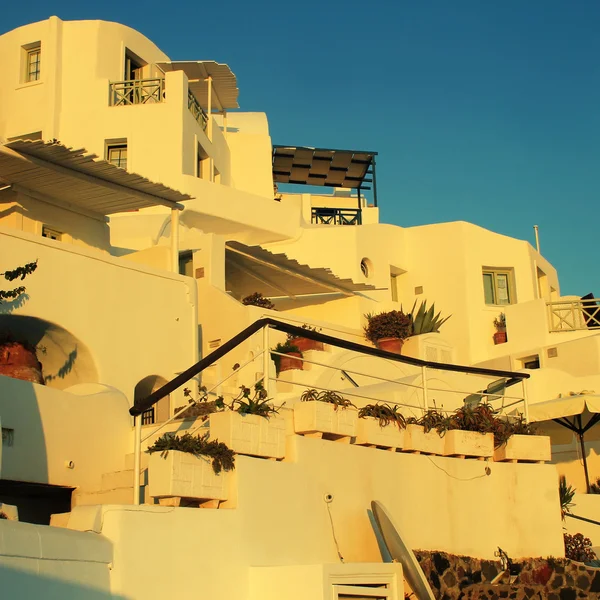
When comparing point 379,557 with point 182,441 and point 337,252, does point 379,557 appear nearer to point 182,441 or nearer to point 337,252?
point 182,441

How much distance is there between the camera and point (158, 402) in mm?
17359

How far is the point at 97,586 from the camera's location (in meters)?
7.84

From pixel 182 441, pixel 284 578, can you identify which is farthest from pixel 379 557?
pixel 182 441

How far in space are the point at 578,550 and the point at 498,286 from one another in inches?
591

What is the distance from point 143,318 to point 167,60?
14.8 m

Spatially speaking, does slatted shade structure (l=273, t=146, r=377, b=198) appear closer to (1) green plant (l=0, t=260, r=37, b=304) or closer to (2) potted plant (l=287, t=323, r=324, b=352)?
(2) potted plant (l=287, t=323, r=324, b=352)

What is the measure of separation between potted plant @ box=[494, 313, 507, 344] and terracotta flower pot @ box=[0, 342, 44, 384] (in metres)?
16.0

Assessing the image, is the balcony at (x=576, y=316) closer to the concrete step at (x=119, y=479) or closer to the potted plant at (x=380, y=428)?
the potted plant at (x=380, y=428)

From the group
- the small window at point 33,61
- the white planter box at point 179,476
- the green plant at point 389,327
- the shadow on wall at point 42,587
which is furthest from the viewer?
the small window at point 33,61

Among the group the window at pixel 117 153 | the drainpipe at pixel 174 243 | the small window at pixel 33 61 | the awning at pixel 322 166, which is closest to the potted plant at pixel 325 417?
the drainpipe at pixel 174 243

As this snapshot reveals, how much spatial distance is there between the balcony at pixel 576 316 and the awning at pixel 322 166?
40.2ft

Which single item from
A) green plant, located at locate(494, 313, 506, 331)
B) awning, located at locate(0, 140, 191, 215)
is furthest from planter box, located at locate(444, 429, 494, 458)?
green plant, located at locate(494, 313, 506, 331)

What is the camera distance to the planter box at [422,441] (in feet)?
40.5

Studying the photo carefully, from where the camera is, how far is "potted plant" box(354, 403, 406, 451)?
11.6m
